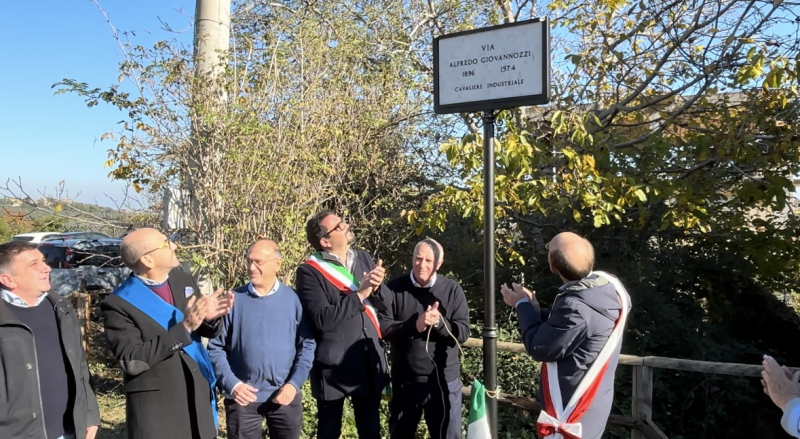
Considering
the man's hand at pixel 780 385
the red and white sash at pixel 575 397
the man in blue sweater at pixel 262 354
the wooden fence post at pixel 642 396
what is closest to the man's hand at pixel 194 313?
the man in blue sweater at pixel 262 354

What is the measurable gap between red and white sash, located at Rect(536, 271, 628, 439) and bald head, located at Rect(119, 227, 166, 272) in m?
2.04

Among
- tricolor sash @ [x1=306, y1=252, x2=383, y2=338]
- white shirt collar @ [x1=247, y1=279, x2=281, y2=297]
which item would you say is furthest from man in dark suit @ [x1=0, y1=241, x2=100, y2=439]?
tricolor sash @ [x1=306, y1=252, x2=383, y2=338]

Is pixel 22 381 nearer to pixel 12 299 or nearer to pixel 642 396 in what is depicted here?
pixel 12 299

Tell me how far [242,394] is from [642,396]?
266 centimetres

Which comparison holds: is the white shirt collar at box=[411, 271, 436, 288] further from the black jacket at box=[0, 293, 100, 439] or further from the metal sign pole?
the black jacket at box=[0, 293, 100, 439]

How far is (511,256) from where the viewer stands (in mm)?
6297

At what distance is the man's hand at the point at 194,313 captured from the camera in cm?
270

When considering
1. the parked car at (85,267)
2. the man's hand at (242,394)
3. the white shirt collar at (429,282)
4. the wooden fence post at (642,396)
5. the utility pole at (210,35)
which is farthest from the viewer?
the parked car at (85,267)

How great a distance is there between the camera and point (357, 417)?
3.45m

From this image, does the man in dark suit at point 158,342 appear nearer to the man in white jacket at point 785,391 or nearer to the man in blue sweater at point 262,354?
the man in blue sweater at point 262,354

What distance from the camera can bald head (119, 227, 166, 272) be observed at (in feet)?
9.27

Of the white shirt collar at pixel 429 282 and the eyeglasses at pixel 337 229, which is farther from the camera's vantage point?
the white shirt collar at pixel 429 282

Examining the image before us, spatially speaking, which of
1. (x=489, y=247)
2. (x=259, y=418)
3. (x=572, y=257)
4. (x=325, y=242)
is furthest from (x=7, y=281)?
(x=572, y=257)

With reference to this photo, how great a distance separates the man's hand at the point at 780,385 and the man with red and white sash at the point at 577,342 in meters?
0.60
